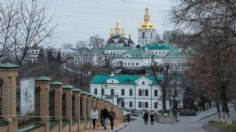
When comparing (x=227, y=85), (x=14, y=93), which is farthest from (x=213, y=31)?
(x=227, y=85)

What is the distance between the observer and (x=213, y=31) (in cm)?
2262

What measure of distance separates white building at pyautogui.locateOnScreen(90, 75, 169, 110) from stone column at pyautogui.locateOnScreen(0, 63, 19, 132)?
348ft

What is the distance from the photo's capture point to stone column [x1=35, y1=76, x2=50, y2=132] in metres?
21.0

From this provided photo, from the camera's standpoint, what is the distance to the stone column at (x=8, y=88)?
16406 millimetres

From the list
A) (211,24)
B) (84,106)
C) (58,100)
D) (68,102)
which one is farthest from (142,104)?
(211,24)

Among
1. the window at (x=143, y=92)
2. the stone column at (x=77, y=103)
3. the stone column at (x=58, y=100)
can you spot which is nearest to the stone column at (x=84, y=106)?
the stone column at (x=77, y=103)

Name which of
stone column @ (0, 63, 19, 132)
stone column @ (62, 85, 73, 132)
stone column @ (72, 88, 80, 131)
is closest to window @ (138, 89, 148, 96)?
stone column @ (72, 88, 80, 131)

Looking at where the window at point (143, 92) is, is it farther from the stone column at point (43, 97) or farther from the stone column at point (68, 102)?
the stone column at point (43, 97)

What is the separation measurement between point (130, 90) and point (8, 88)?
108850mm

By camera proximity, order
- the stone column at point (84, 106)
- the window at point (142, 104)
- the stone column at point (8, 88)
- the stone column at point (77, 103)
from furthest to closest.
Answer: the window at point (142, 104), the stone column at point (84, 106), the stone column at point (77, 103), the stone column at point (8, 88)

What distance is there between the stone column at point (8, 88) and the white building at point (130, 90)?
106019mm

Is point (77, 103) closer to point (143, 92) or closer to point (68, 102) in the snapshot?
point (68, 102)

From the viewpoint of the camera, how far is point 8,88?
54.5 ft

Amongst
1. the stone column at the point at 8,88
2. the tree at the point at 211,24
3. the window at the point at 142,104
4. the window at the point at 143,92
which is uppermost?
the tree at the point at 211,24
